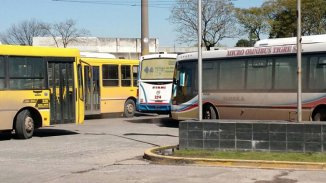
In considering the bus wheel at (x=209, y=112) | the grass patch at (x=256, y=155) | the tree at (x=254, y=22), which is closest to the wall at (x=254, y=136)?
the grass patch at (x=256, y=155)

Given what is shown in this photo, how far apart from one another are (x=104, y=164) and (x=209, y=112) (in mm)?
8665

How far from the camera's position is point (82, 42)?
70500 mm

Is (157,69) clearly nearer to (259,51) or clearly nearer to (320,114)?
(259,51)

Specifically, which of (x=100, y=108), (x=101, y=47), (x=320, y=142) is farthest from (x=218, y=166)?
(x=101, y=47)

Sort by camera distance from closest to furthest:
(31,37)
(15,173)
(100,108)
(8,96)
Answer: (15,173) → (8,96) → (100,108) → (31,37)

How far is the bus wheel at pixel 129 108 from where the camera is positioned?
2691 centimetres

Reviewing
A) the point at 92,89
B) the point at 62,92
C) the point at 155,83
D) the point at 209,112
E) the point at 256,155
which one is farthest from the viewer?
the point at 92,89

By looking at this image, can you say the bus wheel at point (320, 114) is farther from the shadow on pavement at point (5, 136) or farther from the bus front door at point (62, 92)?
the shadow on pavement at point (5, 136)

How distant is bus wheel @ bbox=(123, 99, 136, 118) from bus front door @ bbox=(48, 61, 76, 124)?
343 inches

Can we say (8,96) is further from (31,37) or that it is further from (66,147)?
(31,37)

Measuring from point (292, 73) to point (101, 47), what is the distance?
5306 cm

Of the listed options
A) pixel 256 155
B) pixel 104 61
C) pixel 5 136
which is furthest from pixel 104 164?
pixel 104 61

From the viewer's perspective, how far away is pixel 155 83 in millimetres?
24156

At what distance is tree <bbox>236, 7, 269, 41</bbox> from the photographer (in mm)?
57156
